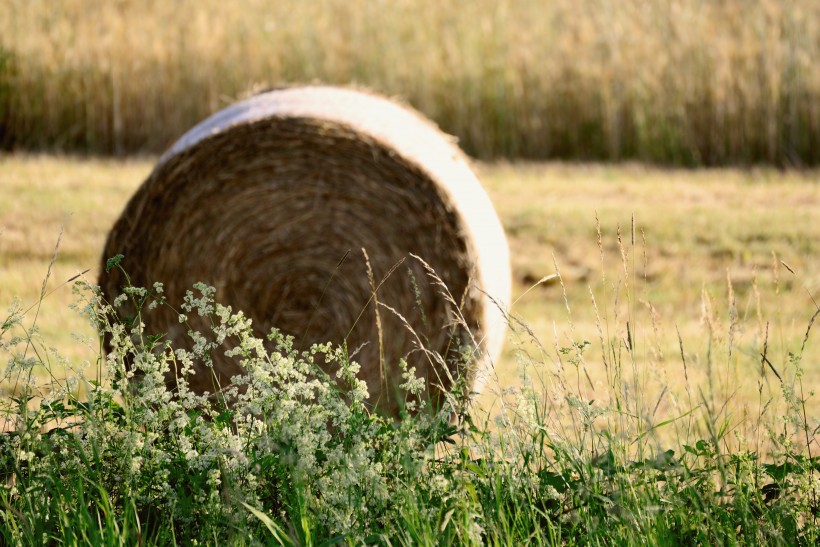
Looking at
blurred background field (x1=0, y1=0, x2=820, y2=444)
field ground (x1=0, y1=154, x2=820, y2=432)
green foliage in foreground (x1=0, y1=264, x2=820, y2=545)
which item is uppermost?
blurred background field (x1=0, y1=0, x2=820, y2=444)

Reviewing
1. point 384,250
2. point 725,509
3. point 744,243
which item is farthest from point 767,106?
point 725,509

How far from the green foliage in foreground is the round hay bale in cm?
206

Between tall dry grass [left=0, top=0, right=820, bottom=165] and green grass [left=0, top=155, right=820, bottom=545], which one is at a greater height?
tall dry grass [left=0, top=0, right=820, bottom=165]

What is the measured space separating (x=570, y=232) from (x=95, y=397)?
22.7 feet

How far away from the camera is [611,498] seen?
3.24 m

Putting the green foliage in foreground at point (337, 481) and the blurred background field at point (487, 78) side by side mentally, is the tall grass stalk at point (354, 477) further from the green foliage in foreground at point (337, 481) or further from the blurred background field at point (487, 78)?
the blurred background field at point (487, 78)

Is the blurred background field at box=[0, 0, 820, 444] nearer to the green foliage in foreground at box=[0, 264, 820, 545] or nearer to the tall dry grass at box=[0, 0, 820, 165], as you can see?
the tall dry grass at box=[0, 0, 820, 165]

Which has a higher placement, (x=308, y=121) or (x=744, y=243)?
(x=308, y=121)

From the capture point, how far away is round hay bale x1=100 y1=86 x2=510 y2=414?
5559mm

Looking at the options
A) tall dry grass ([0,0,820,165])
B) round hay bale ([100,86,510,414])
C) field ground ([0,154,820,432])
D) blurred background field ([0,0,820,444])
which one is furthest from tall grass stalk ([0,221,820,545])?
tall dry grass ([0,0,820,165])

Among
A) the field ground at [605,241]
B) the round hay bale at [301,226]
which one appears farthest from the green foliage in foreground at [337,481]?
the field ground at [605,241]

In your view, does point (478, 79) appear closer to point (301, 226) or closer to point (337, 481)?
point (301, 226)

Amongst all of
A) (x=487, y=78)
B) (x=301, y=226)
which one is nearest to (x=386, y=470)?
(x=301, y=226)

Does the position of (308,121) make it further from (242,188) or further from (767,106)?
(767,106)
